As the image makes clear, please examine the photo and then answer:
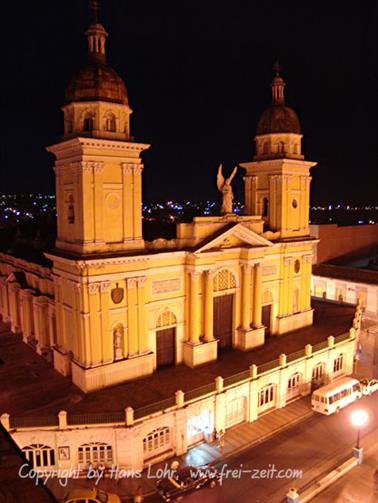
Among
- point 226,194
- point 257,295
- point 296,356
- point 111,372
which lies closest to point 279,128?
point 226,194

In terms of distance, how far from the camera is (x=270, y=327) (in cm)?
3155

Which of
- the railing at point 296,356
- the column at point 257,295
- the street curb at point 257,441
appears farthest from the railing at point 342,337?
the street curb at point 257,441

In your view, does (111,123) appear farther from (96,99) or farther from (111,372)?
(111,372)

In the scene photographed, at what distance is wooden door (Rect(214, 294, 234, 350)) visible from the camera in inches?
1112

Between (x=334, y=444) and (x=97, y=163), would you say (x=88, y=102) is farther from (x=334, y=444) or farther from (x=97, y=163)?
(x=334, y=444)

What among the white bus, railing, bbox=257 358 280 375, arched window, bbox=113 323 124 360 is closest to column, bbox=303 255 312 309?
the white bus

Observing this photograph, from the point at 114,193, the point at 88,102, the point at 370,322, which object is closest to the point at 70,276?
the point at 114,193

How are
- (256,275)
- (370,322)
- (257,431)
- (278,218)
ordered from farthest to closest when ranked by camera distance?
1. (370,322)
2. (278,218)
3. (256,275)
4. (257,431)

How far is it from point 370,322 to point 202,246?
72.8 feet

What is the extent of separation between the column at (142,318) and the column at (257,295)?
26.8ft

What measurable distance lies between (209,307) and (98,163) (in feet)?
35.0

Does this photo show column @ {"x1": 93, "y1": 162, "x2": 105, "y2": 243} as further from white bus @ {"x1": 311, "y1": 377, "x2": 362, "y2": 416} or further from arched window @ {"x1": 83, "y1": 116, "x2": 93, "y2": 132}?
white bus @ {"x1": 311, "y1": 377, "x2": 362, "y2": 416}

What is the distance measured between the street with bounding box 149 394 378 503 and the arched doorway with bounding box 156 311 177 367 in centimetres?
684

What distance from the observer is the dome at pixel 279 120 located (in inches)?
1209
